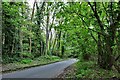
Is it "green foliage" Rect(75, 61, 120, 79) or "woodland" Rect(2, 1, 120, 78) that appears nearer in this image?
"woodland" Rect(2, 1, 120, 78)

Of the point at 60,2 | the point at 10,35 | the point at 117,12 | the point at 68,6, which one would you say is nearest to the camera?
the point at 117,12

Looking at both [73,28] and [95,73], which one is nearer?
[95,73]

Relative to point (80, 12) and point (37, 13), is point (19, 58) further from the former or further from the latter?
point (80, 12)

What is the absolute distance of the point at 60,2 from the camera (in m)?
11.4

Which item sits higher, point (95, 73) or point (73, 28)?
point (73, 28)

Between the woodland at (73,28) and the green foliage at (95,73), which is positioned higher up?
the woodland at (73,28)

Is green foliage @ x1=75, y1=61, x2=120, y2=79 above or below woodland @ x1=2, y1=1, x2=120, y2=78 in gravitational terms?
below

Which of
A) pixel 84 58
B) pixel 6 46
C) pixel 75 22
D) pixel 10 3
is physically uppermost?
pixel 10 3

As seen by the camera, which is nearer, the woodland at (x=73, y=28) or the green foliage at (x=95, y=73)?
the woodland at (x=73, y=28)

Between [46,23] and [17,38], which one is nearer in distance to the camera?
[17,38]

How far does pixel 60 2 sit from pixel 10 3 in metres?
13.5

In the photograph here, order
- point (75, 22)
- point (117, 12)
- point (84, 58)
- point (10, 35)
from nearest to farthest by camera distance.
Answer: point (117, 12) < point (75, 22) < point (10, 35) < point (84, 58)

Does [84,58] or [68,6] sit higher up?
[68,6]

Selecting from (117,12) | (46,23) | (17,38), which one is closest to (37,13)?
(46,23)
